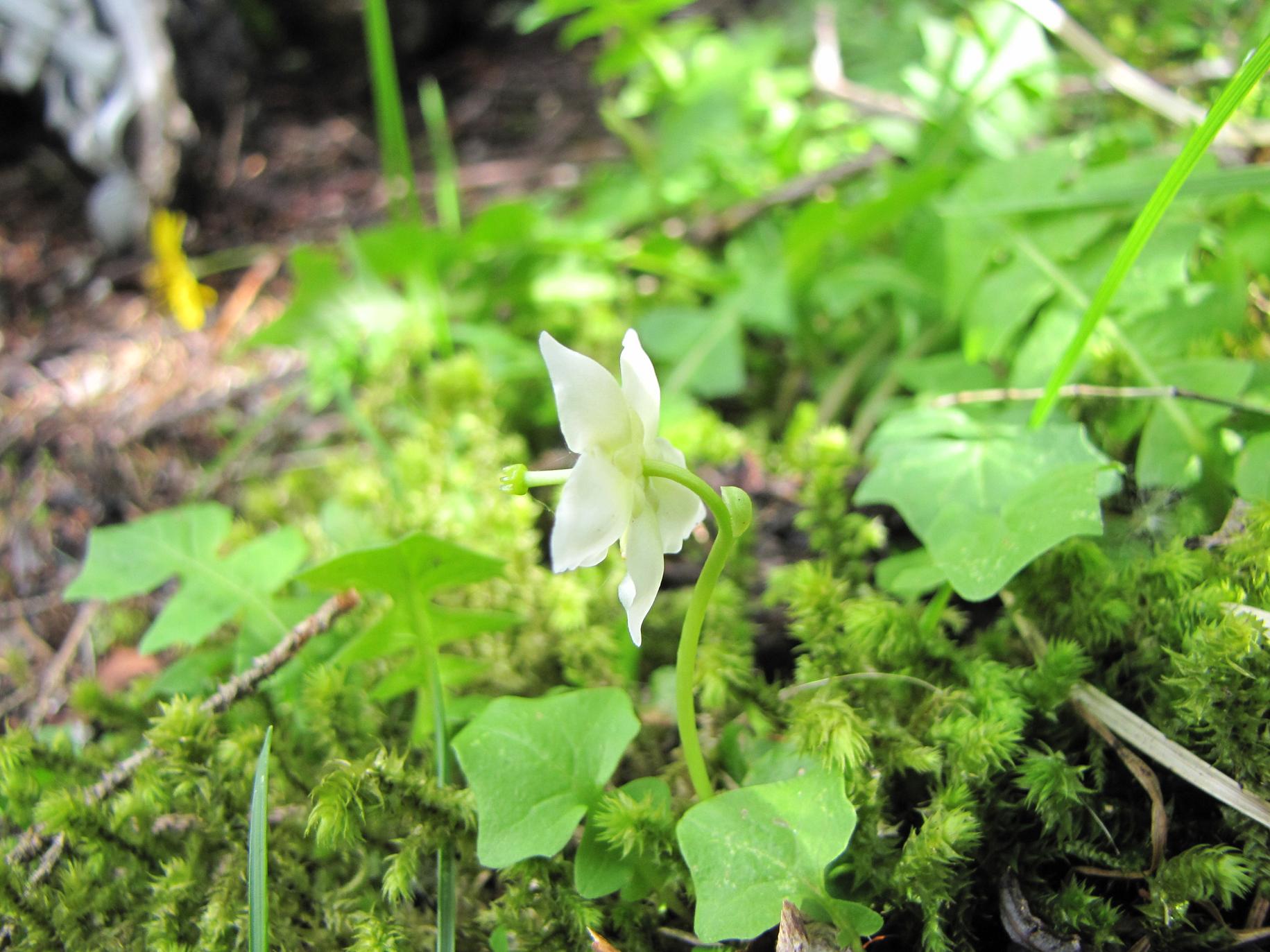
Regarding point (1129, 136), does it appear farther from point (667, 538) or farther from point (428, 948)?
point (428, 948)

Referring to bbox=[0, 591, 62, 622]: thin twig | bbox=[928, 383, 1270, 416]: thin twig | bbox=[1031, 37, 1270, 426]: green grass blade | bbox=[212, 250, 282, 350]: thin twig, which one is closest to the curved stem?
bbox=[1031, 37, 1270, 426]: green grass blade

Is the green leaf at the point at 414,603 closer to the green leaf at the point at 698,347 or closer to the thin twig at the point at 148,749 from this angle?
the thin twig at the point at 148,749

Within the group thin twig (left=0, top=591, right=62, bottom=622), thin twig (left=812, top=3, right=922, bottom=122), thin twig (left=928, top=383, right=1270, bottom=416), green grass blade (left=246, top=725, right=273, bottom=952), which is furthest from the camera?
thin twig (left=812, top=3, right=922, bottom=122)

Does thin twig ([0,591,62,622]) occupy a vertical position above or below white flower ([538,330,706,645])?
below

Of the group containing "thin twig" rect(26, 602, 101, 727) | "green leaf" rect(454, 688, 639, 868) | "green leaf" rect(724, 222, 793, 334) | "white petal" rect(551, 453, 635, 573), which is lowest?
"thin twig" rect(26, 602, 101, 727)

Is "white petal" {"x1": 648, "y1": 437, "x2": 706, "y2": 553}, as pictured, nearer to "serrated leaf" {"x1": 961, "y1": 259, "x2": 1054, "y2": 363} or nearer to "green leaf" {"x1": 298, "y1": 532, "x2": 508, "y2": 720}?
"green leaf" {"x1": 298, "y1": 532, "x2": 508, "y2": 720}

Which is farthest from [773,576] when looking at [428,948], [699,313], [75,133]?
[75,133]

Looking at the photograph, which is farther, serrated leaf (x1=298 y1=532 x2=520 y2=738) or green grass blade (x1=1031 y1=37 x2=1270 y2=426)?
serrated leaf (x1=298 y1=532 x2=520 y2=738)
